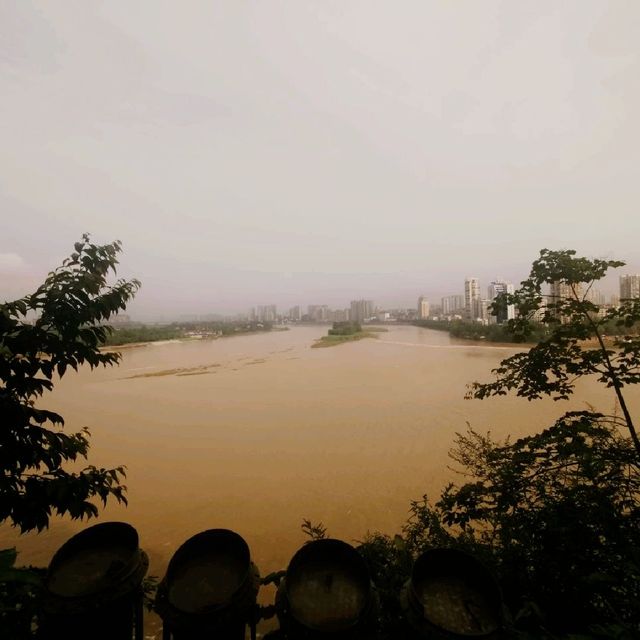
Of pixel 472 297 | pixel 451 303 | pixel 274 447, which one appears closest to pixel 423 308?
pixel 451 303

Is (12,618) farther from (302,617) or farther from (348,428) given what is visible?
(348,428)

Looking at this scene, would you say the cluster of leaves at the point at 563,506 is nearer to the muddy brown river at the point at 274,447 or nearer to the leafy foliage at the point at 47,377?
the leafy foliage at the point at 47,377

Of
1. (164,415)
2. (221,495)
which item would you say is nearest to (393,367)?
(164,415)

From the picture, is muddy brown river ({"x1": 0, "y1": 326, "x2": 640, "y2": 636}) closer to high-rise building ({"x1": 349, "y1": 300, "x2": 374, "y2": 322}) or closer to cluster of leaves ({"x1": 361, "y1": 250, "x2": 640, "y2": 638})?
cluster of leaves ({"x1": 361, "y1": 250, "x2": 640, "y2": 638})

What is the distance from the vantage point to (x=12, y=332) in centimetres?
195

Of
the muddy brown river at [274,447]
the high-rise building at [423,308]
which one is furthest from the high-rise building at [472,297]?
the muddy brown river at [274,447]

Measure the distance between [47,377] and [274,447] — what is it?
25.1ft

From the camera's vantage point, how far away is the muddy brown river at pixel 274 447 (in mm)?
5555

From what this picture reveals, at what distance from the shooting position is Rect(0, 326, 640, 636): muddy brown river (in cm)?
555

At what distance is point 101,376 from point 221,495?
20297mm

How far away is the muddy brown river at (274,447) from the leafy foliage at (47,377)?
3399 mm

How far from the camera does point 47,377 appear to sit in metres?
1.99

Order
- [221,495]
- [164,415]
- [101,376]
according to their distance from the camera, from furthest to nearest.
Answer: [101,376], [164,415], [221,495]

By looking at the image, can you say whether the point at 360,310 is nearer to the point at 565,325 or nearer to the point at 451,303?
the point at 451,303
